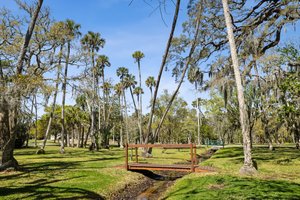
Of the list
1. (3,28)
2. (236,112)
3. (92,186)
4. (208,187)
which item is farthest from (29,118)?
(236,112)

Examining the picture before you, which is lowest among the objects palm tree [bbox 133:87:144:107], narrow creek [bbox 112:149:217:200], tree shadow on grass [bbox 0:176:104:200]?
narrow creek [bbox 112:149:217:200]

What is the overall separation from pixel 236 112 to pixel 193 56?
15699 millimetres

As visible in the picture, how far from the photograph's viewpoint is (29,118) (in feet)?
39.8

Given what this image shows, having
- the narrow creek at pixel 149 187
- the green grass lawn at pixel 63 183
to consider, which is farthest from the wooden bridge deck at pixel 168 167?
the narrow creek at pixel 149 187

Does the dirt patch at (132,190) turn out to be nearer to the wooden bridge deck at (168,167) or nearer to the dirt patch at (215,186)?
the wooden bridge deck at (168,167)

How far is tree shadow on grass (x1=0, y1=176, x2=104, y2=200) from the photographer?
342 inches

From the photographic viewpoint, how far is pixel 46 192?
9.16 metres

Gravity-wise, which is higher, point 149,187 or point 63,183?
point 63,183

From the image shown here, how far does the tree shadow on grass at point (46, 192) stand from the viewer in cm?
869

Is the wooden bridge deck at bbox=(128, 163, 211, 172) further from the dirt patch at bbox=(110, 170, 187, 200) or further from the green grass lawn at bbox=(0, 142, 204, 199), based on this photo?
the dirt patch at bbox=(110, 170, 187, 200)

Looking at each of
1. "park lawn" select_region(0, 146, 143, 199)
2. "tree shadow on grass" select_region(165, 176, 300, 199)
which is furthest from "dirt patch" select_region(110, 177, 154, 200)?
"tree shadow on grass" select_region(165, 176, 300, 199)

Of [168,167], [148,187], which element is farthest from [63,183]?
[168,167]

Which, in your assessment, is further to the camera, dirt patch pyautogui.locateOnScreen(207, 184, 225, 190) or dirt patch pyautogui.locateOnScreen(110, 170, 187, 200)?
dirt patch pyautogui.locateOnScreen(110, 170, 187, 200)

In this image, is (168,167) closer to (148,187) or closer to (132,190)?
(148,187)
